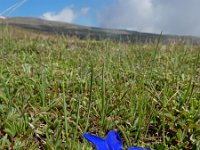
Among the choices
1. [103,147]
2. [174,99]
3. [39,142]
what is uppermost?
[103,147]

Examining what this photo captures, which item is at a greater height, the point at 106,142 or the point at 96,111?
the point at 106,142

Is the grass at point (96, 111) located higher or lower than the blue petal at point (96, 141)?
lower

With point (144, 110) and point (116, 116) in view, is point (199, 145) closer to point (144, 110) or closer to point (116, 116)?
point (144, 110)

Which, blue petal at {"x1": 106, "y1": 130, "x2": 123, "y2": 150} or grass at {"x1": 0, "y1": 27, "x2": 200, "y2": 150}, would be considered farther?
grass at {"x1": 0, "y1": 27, "x2": 200, "y2": 150}

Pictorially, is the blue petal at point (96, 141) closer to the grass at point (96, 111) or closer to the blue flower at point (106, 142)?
the blue flower at point (106, 142)

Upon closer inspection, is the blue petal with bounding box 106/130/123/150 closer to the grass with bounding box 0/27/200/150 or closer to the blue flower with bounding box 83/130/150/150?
the blue flower with bounding box 83/130/150/150

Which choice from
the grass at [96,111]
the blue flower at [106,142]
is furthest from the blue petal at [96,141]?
the grass at [96,111]

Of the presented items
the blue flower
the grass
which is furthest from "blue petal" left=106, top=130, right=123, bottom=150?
the grass

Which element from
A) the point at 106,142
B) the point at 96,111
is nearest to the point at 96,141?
the point at 106,142

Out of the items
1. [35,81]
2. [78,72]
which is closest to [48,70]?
[78,72]

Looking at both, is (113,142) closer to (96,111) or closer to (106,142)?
(106,142)

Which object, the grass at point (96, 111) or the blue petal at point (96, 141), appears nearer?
the blue petal at point (96, 141)
